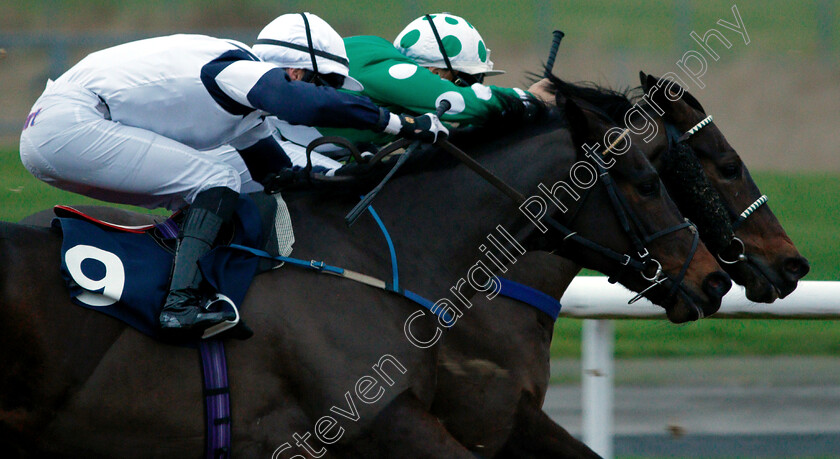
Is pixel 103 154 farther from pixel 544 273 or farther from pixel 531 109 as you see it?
pixel 544 273

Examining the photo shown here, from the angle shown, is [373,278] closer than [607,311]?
Yes

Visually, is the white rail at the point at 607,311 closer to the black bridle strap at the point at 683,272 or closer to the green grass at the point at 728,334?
the black bridle strap at the point at 683,272

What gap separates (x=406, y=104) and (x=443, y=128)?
70 cm

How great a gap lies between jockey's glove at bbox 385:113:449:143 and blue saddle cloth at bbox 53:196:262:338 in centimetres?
48

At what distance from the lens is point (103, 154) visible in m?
2.98

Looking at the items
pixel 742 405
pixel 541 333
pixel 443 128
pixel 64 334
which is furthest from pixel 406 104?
pixel 742 405

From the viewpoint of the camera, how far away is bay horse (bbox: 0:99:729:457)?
273 centimetres

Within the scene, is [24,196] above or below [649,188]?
below

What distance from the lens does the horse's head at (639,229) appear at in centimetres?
323

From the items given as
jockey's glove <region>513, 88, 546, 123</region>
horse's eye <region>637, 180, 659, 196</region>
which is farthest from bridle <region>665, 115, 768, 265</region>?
jockey's glove <region>513, 88, 546, 123</region>

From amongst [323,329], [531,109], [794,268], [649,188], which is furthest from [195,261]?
[794,268]

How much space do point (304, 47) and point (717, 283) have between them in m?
1.52

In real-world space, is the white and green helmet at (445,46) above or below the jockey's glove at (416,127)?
below

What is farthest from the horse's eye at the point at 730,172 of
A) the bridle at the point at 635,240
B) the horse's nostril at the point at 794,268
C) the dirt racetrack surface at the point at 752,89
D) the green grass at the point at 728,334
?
the dirt racetrack surface at the point at 752,89
